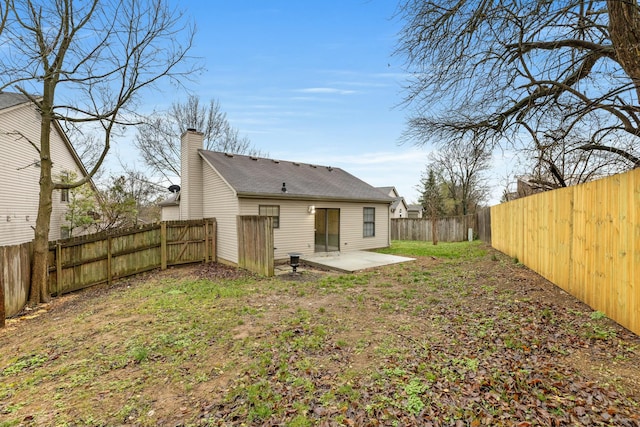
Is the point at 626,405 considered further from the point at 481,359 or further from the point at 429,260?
the point at 429,260

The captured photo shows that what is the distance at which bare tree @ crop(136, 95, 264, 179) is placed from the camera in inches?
834

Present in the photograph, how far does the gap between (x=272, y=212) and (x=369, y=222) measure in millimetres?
5211

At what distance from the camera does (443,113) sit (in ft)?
19.7

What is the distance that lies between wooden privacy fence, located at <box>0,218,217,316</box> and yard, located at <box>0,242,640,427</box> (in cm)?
115

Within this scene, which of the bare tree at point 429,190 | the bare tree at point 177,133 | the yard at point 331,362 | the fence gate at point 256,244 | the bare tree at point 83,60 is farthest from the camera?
the bare tree at point 429,190

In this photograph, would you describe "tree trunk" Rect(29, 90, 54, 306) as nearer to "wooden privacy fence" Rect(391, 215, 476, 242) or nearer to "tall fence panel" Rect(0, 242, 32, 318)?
"tall fence panel" Rect(0, 242, 32, 318)

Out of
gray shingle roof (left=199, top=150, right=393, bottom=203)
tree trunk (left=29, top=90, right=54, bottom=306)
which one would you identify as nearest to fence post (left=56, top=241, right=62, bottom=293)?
tree trunk (left=29, top=90, right=54, bottom=306)

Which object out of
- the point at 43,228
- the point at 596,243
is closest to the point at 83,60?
the point at 43,228

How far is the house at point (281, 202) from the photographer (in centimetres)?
1034

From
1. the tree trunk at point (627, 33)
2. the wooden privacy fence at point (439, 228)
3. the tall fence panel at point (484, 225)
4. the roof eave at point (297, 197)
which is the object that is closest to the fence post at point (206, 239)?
the roof eave at point (297, 197)

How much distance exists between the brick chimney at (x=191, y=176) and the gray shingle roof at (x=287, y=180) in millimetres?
436

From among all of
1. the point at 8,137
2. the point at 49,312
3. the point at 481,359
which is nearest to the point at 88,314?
the point at 49,312

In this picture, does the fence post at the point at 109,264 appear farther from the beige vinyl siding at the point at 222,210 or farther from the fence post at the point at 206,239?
the beige vinyl siding at the point at 222,210

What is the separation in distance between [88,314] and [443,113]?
836cm
